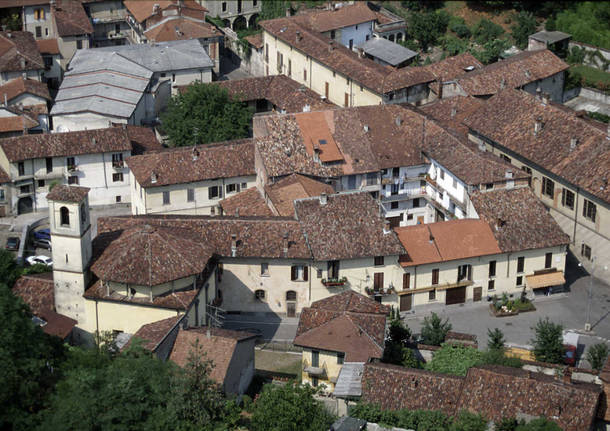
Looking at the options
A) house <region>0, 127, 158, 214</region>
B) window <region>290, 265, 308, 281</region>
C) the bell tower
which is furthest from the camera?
house <region>0, 127, 158, 214</region>

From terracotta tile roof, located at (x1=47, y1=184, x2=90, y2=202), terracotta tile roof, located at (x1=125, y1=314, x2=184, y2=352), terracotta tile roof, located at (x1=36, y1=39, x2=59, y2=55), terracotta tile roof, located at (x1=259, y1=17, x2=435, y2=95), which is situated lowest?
terracotta tile roof, located at (x1=125, y1=314, x2=184, y2=352)

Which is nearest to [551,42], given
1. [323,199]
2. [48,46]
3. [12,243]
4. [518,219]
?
[518,219]

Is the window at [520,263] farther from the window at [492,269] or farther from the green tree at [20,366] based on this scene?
the green tree at [20,366]

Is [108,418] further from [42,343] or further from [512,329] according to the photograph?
[512,329]

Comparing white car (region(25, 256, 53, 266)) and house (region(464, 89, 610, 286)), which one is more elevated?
house (region(464, 89, 610, 286))

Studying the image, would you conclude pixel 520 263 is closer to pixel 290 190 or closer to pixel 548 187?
pixel 548 187

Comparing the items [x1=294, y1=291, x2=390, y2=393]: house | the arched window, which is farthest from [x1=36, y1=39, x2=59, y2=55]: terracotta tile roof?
[x1=294, y1=291, x2=390, y2=393]: house

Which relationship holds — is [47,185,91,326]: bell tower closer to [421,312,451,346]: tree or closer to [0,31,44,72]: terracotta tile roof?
[421,312,451,346]: tree

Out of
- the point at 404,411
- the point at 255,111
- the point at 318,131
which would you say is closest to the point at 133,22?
the point at 255,111
